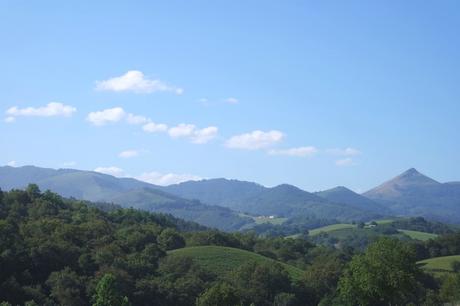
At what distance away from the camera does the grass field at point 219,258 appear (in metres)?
116

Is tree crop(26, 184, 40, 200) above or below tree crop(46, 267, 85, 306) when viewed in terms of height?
above

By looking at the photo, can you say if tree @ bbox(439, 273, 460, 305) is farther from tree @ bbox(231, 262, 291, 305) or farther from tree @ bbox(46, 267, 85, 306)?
tree @ bbox(46, 267, 85, 306)

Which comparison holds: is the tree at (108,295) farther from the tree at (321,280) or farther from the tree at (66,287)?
the tree at (321,280)

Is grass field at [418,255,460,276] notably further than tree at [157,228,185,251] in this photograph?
Yes

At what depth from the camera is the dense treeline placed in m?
64.6

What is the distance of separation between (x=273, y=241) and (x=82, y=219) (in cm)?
6344

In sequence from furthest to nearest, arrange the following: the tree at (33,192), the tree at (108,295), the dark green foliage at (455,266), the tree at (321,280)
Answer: the dark green foliage at (455,266), the tree at (33,192), the tree at (321,280), the tree at (108,295)

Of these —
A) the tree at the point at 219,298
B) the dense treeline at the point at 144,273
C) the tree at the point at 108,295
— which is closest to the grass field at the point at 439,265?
the dense treeline at the point at 144,273

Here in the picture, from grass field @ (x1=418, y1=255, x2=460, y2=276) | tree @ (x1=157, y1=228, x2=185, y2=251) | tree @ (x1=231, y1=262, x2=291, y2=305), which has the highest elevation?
tree @ (x1=157, y1=228, x2=185, y2=251)

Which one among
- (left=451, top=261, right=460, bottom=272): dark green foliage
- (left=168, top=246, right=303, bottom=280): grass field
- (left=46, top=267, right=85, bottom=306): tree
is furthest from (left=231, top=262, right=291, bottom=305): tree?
(left=451, top=261, right=460, bottom=272): dark green foliage

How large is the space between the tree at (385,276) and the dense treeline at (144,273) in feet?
0.36

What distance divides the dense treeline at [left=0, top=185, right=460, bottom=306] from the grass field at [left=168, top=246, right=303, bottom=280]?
5.02 metres

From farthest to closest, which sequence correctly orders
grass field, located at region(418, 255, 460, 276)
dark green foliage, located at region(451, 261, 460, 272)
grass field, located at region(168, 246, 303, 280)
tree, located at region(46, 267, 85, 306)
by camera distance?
dark green foliage, located at region(451, 261, 460, 272), grass field, located at region(418, 255, 460, 276), grass field, located at region(168, 246, 303, 280), tree, located at region(46, 267, 85, 306)

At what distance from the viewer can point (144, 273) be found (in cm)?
9619
